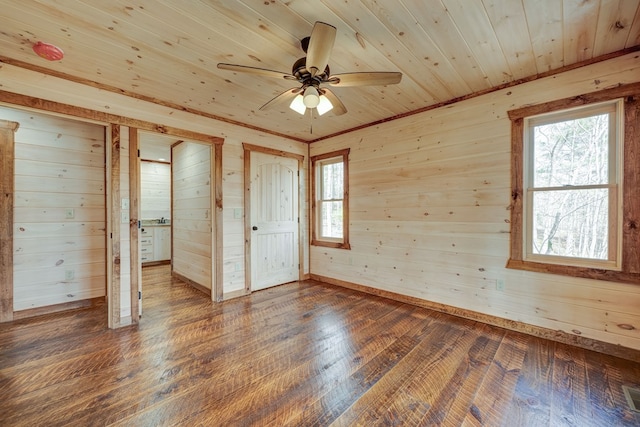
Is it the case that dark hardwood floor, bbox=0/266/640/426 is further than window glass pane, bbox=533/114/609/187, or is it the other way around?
window glass pane, bbox=533/114/609/187

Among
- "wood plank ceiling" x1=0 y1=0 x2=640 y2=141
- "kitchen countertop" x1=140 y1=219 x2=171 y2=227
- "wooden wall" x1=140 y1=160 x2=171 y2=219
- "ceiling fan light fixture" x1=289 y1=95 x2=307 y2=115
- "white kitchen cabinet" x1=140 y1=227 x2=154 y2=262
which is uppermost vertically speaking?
"wood plank ceiling" x1=0 y1=0 x2=640 y2=141

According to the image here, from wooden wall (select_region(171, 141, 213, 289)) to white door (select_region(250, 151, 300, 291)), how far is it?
625mm

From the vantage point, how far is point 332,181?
4484 mm

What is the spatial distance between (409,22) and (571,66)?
65.4 inches

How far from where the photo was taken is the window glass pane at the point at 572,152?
231 centimetres

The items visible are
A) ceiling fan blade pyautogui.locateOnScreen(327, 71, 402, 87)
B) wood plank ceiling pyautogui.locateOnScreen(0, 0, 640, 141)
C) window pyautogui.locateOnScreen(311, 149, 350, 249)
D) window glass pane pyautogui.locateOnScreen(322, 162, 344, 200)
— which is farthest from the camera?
window glass pane pyautogui.locateOnScreen(322, 162, 344, 200)

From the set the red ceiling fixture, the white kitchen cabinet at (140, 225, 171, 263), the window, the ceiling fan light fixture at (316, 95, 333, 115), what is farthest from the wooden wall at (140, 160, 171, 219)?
the ceiling fan light fixture at (316, 95, 333, 115)

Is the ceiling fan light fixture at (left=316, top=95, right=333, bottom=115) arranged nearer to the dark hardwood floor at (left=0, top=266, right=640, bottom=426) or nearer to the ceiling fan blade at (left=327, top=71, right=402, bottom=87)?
the ceiling fan blade at (left=327, top=71, right=402, bottom=87)

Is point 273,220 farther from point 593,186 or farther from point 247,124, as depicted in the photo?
point 593,186

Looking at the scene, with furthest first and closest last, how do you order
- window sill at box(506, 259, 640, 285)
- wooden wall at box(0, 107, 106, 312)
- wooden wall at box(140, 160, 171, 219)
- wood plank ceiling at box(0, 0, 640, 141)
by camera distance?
1. wooden wall at box(140, 160, 171, 219)
2. wooden wall at box(0, 107, 106, 312)
3. window sill at box(506, 259, 640, 285)
4. wood plank ceiling at box(0, 0, 640, 141)

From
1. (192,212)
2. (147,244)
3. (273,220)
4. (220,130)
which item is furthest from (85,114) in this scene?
(147,244)

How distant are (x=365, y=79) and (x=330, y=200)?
2.67 metres

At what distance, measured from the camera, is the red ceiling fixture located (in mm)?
2033

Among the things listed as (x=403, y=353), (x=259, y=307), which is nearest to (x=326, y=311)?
(x=259, y=307)
